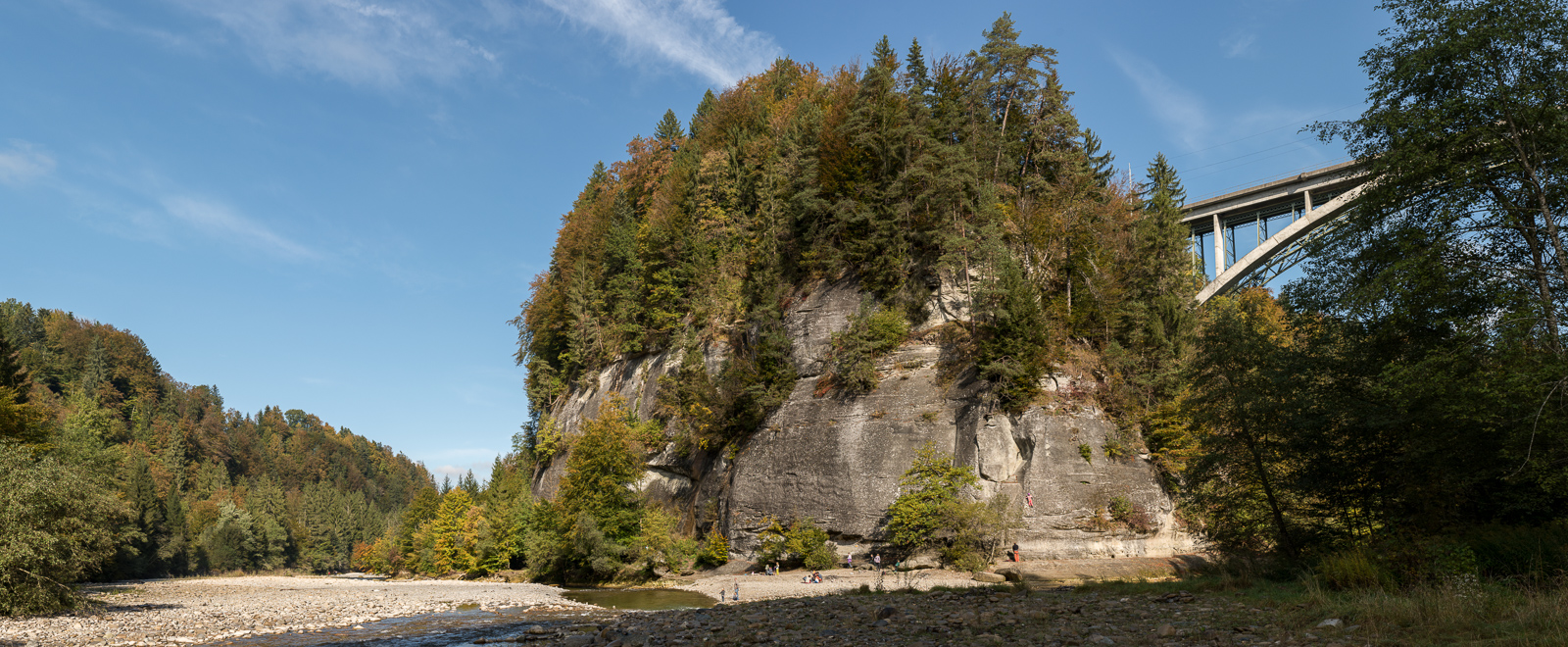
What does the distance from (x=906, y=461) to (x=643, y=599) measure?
46.5 ft

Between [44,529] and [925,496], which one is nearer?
[44,529]

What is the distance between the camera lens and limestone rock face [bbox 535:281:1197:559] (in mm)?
34281

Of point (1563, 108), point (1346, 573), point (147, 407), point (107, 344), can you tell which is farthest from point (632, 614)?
point (107, 344)

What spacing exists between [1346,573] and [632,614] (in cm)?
1886

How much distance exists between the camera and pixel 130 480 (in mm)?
79250

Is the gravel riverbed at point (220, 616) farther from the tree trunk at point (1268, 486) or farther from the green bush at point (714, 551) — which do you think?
the tree trunk at point (1268, 486)

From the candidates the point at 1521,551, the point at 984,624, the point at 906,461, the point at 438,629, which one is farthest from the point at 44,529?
the point at 1521,551

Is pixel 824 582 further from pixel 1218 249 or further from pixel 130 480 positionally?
pixel 130 480

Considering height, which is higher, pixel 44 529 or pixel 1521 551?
pixel 1521 551

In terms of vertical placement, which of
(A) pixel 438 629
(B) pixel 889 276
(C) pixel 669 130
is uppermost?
(C) pixel 669 130

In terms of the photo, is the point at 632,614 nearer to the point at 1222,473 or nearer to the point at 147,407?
the point at 1222,473

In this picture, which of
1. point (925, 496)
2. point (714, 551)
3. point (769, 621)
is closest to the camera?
point (769, 621)

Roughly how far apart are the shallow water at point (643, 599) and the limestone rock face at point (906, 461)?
22.3 feet

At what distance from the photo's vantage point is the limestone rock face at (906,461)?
112ft
